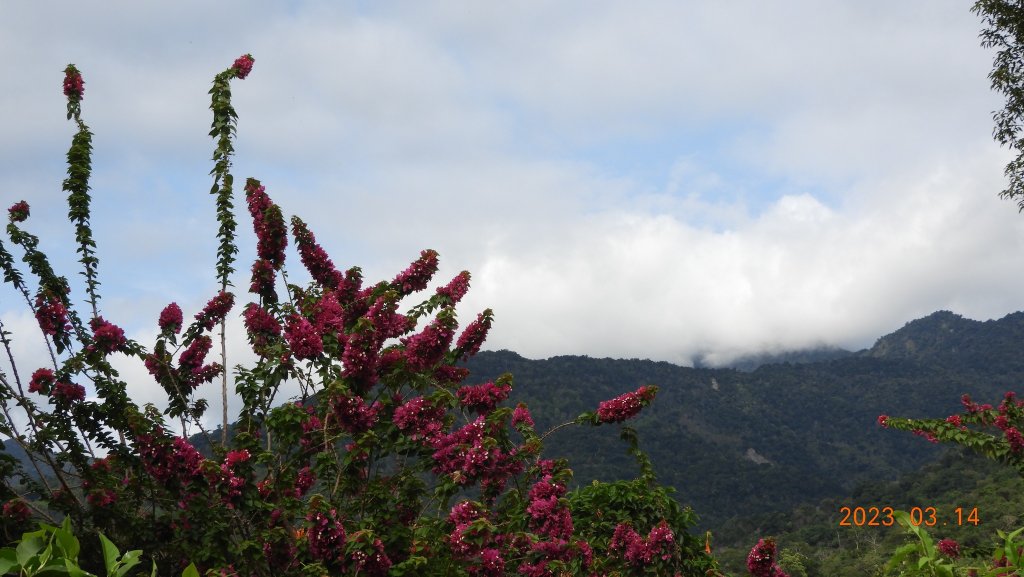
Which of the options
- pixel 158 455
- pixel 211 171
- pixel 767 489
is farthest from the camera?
pixel 767 489

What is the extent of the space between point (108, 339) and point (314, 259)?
1.84m

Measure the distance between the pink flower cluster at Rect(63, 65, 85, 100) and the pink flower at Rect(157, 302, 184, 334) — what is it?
7.62 ft

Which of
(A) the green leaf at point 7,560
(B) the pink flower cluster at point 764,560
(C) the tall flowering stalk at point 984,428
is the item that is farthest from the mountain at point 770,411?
(A) the green leaf at point 7,560

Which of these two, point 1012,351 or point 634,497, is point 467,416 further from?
point 1012,351

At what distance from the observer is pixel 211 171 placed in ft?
23.2

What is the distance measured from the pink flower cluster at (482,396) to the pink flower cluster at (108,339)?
9.78 feet

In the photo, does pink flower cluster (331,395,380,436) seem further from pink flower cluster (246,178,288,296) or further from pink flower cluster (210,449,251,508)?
pink flower cluster (246,178,288,296)

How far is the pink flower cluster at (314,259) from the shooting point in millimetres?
6863

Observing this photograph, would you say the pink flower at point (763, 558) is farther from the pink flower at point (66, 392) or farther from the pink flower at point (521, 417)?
the pink flower at point (66, 392)

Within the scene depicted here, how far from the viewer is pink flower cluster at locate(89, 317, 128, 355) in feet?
20.1

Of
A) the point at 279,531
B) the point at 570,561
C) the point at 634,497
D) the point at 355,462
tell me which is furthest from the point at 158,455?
the point at 634,497

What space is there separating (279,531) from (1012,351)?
179 metres

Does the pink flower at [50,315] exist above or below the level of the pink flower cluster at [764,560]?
above

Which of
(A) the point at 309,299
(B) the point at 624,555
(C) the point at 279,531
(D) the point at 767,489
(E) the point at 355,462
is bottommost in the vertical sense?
(D) the point at 767,489
